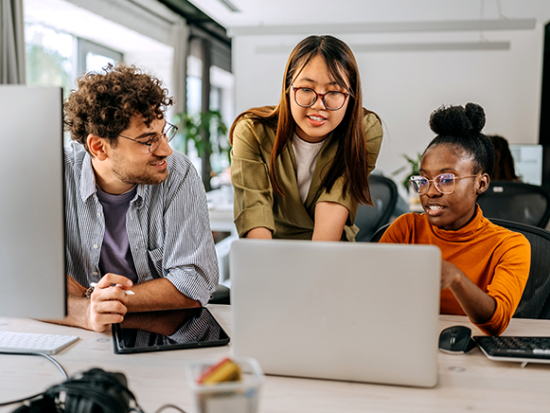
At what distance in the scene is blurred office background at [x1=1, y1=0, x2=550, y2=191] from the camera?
194 inches

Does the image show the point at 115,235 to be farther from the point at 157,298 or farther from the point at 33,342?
the point at 33,342

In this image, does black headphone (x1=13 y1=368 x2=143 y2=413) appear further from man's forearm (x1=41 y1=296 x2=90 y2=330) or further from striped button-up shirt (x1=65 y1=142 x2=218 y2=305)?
striped button-up shirt (x1=65 y1=142 x2=218 y2=305)

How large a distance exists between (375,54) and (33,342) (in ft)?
19.1

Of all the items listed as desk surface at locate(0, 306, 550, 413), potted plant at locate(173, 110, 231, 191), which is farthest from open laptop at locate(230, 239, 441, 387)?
potted plant at locate(173, 110, 231, 191)

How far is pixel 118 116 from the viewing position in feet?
4.27

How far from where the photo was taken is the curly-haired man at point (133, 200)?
1304mm

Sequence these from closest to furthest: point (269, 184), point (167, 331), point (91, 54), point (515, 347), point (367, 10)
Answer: point (515, 347)
point (167, 331)
point (269, 184)
point (91, 54)
point (367, 10)

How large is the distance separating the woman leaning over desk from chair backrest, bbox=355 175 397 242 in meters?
0.94

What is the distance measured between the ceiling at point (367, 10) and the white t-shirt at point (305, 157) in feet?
13.7

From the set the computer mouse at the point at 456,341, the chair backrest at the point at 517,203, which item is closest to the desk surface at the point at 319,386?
the computer mouse at the point at 456,341

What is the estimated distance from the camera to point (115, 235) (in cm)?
141

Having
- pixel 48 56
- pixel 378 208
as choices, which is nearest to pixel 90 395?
pixel 378 208

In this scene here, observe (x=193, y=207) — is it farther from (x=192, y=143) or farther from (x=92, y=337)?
(x=192, y=143)

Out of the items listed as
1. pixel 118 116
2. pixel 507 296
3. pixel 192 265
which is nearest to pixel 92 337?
pixel 192 265
